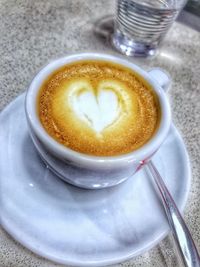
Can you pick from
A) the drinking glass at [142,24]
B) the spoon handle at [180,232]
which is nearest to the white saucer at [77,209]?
the spoon handle at [180,232]

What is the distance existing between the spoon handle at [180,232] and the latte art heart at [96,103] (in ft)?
0.35

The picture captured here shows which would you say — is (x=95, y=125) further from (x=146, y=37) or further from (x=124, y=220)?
(x=146, y=37)

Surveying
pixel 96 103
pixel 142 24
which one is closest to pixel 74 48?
pixel 142 24

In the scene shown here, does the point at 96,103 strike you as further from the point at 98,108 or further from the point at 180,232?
the point at 180,232

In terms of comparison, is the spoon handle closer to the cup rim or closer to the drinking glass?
the cup rim

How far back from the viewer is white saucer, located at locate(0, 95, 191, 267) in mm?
436

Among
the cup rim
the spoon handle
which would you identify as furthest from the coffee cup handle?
the spoon handle

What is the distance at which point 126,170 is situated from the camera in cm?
45

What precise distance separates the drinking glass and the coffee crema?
209 millimetres

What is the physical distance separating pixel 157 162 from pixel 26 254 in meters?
0.21

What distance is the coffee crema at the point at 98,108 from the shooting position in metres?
0.45

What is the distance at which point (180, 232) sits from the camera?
18.1 inches

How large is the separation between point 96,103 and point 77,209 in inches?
5.2

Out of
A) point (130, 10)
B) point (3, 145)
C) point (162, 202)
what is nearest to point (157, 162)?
point (162, 202)
